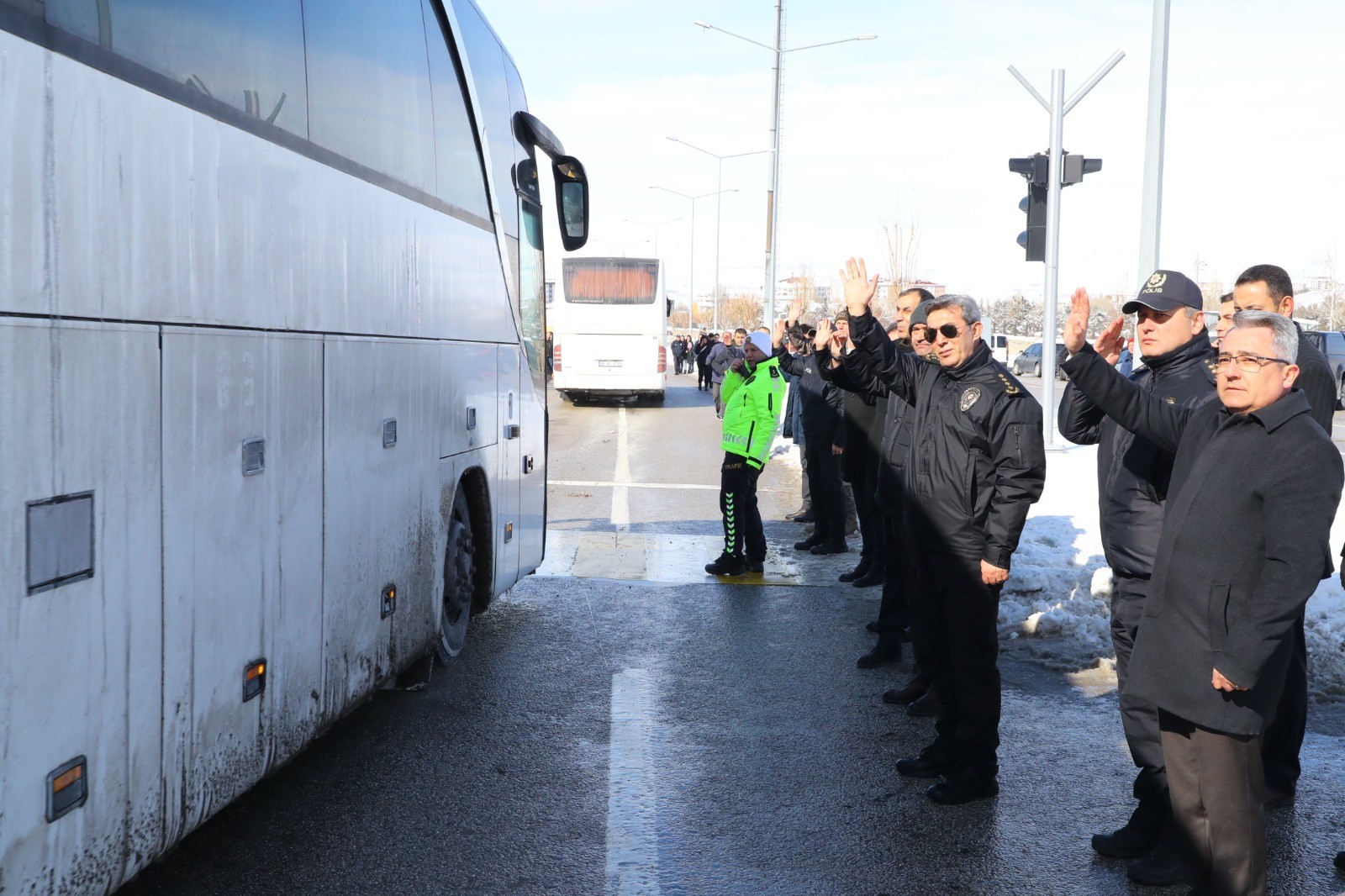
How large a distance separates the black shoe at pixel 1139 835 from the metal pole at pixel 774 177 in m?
24.9

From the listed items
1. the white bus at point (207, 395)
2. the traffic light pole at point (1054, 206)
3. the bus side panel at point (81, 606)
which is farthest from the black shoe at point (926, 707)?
the traffic light pole at point (1054, 206)

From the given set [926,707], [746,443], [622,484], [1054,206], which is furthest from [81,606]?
[1054,206]

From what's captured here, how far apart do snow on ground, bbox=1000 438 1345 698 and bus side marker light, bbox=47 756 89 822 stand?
479cm

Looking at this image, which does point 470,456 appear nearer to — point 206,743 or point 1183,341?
point 206,743

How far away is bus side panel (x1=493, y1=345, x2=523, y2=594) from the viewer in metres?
6.98

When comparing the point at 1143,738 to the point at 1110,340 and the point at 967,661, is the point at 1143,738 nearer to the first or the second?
the point at 967,661

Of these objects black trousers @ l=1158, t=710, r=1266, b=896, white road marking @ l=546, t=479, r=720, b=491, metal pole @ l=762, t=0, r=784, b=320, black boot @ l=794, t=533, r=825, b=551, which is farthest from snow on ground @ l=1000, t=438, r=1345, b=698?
metal pole @ l=762, t=0, r=784, b=320

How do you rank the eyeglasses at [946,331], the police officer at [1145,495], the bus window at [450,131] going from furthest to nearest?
the bus window at [450,131]
the eyeglasses at [946,331]
the police officer at [1145,495]

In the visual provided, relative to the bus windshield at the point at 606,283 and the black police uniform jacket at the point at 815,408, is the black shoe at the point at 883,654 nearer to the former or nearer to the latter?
the black police uniform jacket at the point at 815,408

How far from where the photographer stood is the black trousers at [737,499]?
366 inches

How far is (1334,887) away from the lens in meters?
4.07

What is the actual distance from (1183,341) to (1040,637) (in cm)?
308

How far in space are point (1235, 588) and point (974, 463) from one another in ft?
5.25

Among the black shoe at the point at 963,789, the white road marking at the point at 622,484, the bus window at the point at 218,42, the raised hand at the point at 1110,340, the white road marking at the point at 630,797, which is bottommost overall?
the white road marking at the point at 630,797
